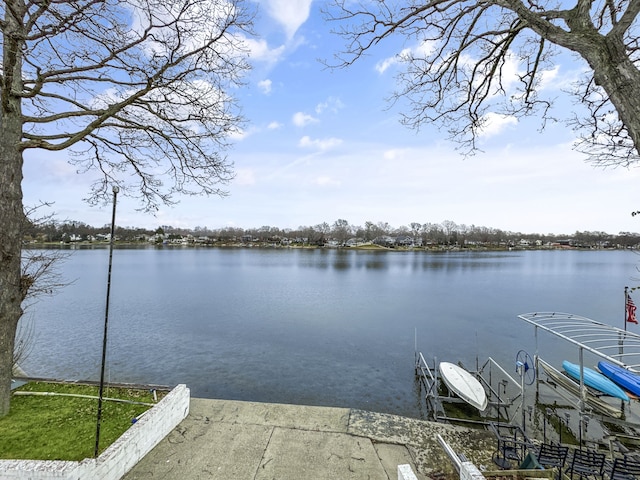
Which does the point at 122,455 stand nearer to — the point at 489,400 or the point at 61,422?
the point at 61,422

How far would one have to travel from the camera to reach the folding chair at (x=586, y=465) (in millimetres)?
4883

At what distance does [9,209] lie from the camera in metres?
4.75

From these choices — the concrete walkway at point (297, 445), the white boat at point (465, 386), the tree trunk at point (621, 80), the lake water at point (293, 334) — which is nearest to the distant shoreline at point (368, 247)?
the lake water at point (293, 334)

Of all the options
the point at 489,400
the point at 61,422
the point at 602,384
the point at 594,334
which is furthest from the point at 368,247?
the point at 61,422

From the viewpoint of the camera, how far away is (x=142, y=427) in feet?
14.9

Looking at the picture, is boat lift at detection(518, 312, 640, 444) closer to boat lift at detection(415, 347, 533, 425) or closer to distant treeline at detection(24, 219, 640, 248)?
boat lift at detection(415, 347, 533, 425)

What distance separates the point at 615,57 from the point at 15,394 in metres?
9.67

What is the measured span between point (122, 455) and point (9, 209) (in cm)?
390

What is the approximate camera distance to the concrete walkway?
4.46 metres

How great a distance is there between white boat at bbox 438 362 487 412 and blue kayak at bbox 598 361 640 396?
4.57m

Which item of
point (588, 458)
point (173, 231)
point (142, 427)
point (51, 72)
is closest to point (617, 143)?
point (588, 458)

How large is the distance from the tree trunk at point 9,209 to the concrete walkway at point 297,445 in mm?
2793

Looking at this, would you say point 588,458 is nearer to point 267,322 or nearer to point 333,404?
point 333,404

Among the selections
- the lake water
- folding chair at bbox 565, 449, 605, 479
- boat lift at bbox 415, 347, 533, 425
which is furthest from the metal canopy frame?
boat lift at bbox 415, 347, 533, 425
